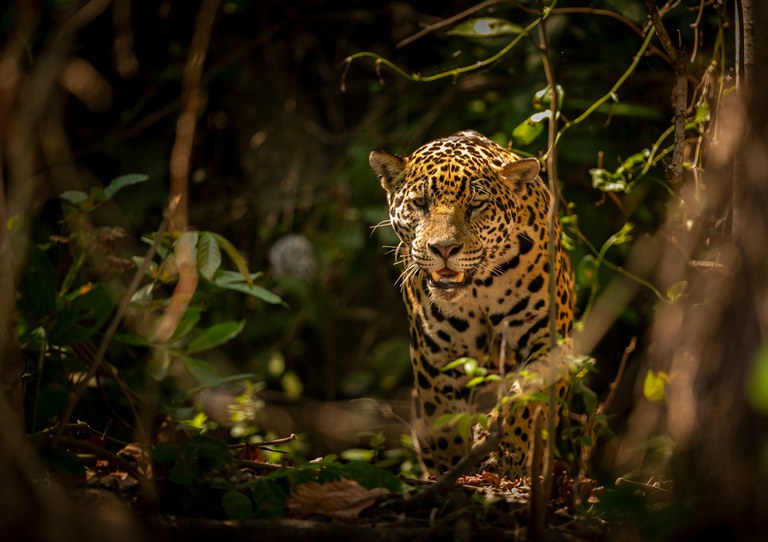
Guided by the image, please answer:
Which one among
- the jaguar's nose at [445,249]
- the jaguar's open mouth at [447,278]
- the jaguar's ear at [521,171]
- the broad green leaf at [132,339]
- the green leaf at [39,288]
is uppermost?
the jaguar's ear at [521,171]

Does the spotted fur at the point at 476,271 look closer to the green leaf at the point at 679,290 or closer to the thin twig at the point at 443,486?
the green leaf at the point at 679,290

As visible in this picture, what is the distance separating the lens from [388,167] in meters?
5.44

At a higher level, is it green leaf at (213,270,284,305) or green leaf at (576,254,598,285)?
green leaf at (213,270,284,305)

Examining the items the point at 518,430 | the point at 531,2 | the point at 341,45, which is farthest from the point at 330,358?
the point at 518,430

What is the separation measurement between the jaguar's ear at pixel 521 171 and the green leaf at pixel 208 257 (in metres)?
1.62

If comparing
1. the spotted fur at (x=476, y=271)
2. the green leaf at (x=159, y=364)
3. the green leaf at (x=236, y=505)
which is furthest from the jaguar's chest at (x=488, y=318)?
the green leaf at (x=236, y=505)

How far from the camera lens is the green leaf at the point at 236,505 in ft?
10.3

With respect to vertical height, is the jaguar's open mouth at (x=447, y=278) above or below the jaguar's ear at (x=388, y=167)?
below

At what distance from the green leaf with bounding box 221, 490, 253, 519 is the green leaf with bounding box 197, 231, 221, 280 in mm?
1267

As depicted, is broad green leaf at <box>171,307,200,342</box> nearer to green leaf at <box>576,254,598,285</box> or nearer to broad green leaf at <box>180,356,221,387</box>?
broad green leaf at <box>180,356,221,387</box>

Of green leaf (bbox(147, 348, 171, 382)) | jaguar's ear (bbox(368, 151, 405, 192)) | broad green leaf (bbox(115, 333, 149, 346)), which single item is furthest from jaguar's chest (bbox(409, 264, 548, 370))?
broad green leaf (bbox(115, 333, 149, 346))

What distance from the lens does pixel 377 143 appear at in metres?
8.49

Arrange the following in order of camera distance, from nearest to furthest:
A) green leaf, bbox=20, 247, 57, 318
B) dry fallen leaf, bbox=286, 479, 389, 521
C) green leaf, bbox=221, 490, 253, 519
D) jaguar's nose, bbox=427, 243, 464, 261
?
green leaf, bbox=221, 490, 253, 519, dry fallen leaf, bbox=286, 479, 389, 521, green leaf, bbox=20, 247, 57, 318, jaguar's nose, bbox=427, 243, 464, 261

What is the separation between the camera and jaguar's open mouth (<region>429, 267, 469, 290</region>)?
4.90 m
